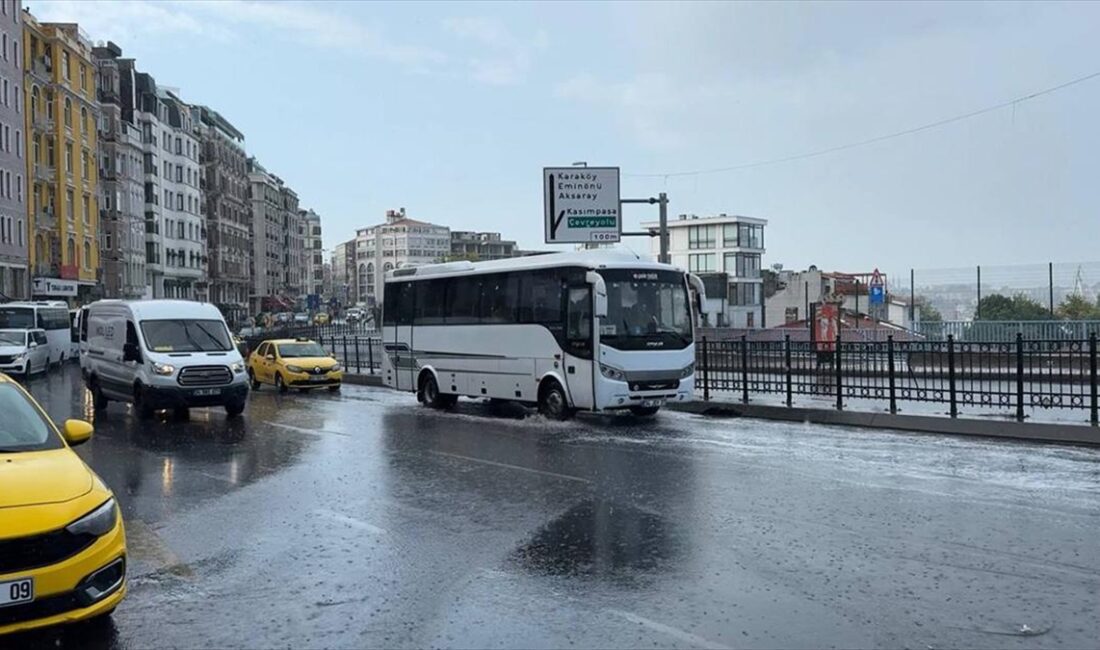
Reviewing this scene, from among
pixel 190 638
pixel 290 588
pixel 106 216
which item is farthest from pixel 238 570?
pixel 106 216

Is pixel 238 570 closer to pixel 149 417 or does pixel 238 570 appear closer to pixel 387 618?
pixel 387 618

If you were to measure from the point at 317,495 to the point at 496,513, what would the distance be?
228 cm

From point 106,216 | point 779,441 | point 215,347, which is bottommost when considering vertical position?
point 779,441

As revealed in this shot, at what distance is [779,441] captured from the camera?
14.9 metres

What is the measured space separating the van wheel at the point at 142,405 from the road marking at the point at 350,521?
33.9 feet

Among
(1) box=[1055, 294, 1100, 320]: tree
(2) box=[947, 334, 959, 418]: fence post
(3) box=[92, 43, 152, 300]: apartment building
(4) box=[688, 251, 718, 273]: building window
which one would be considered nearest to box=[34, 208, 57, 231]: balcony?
(3) box=[92, 43, 152, 300]: apartment building

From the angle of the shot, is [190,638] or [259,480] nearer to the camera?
[190,638]

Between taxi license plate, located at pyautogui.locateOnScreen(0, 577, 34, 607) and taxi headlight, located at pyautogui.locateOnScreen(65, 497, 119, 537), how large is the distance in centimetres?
36

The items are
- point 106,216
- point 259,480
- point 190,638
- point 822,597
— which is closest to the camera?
point 190,638

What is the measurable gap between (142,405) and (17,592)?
1421 cm

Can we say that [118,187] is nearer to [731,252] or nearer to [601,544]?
[731,252]

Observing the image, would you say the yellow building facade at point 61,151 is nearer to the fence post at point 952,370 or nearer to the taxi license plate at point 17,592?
the fence post at point 952,370

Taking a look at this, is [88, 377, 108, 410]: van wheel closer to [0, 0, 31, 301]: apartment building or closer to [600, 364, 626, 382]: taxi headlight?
[600, 364, 626, 382]: taxi headlight

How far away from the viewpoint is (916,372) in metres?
17.4
